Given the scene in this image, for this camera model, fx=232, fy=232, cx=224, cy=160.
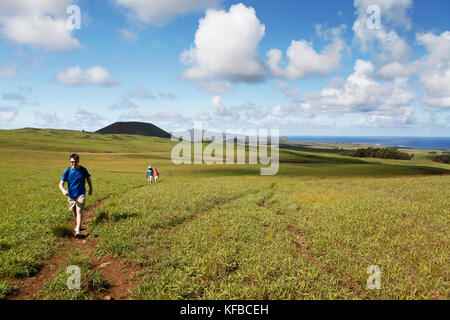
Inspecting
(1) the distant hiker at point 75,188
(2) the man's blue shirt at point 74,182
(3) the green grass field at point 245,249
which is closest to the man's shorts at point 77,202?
(1) the distant hiker at point 75,188

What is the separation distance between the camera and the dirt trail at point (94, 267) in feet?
22.5

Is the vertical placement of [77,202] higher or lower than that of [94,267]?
higher

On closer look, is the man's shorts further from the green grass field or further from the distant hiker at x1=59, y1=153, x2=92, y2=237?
the green grass field

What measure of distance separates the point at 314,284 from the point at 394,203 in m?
16.5

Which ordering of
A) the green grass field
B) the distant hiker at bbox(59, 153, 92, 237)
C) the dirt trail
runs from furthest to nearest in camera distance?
the distant hiker at bbox(59, 153, 92, 237)
the green grass field
the dirt trail

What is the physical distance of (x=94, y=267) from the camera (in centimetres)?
834

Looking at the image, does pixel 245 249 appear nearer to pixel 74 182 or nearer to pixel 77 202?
pixel 77 202

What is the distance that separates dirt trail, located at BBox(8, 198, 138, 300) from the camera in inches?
270

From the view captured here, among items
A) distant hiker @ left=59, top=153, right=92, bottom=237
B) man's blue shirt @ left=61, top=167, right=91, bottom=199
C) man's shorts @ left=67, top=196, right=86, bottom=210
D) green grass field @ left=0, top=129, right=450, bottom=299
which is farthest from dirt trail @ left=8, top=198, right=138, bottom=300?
man's blue shirt @ left=61, top=167, right=91, bottom=199

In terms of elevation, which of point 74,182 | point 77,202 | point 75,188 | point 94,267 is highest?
point 74,182

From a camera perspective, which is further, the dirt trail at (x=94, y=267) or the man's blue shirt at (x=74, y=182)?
the man's blue shirt at (x=74, y=182)

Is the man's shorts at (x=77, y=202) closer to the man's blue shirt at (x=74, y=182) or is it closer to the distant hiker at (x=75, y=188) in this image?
the distant hiker at (x=75, y=188)

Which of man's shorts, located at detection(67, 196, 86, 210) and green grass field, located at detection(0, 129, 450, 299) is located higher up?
man's shorts, located at detection(67, 196, 86, 210)

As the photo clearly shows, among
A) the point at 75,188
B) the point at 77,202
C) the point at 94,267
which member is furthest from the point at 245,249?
the point at 75,188
